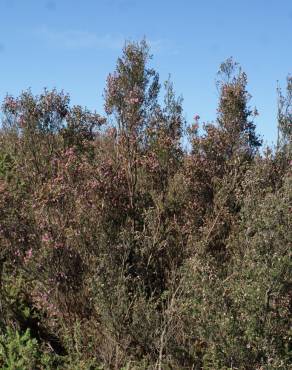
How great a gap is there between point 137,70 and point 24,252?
4081 mm

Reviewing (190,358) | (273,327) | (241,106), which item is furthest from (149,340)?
(241,106)

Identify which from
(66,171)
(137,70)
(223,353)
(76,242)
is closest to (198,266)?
(223,353)

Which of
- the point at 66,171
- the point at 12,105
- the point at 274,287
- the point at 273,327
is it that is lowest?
the point at 273,327

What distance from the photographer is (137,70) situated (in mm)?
10617

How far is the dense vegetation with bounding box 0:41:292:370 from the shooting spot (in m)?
6.36

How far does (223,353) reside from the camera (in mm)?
6508

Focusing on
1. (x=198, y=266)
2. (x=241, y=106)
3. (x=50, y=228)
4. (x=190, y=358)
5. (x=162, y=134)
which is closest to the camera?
(x=198, y=266)

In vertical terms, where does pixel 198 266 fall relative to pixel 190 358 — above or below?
above

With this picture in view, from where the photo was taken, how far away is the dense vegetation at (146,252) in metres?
6.36

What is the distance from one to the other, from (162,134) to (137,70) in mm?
Answer: 1934

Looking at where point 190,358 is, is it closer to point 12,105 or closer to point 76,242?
point 76,242

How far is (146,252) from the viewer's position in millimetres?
8430

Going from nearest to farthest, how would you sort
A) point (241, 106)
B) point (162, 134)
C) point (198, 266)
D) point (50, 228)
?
point (198, 266)
point (50, 228)
point (162, 134)
point (241, 106)

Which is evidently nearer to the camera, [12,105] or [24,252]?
[24,252]
